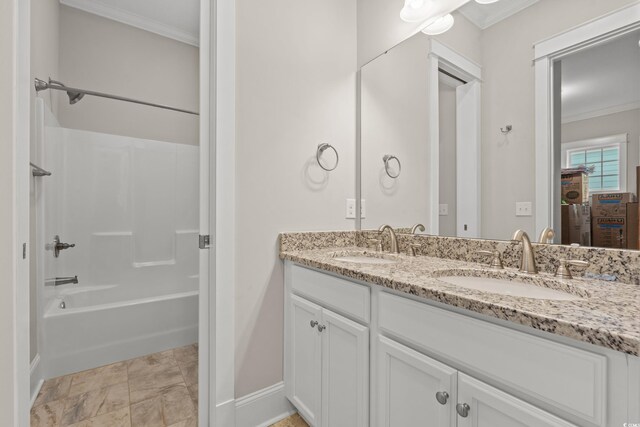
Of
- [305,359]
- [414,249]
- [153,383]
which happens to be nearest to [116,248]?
[153,383]

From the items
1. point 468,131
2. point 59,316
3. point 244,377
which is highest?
point 468,131

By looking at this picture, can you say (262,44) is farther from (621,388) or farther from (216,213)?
(621,388)

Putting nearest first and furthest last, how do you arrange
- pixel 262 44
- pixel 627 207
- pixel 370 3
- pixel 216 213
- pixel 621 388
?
pixel 621 388, pixel 627 207, pixel 216 213, pixel 262 44, pixel 370 3

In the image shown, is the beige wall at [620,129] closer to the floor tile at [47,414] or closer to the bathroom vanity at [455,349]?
the bathroom vanity at [455,349]

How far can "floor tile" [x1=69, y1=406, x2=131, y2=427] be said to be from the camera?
1436 millimetres

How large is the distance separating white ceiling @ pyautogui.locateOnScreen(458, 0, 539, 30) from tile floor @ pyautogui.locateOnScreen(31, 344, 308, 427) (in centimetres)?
207

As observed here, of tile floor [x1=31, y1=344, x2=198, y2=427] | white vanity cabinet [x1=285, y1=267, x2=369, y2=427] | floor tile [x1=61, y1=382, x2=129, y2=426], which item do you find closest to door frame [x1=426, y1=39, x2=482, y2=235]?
white vanity cabinet [x1=285, y1=267, x2=369, y2=427]

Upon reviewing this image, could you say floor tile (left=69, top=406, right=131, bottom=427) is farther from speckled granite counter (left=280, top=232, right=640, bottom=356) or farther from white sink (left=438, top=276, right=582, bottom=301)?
white sink (left=438, top=276, right=582, bottom=301)

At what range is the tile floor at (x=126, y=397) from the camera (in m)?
1.47

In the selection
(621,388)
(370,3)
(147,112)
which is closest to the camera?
(621,388)

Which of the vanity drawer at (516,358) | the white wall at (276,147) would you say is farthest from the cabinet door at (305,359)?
the vanity drawer at (516,358)

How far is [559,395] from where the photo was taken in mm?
578

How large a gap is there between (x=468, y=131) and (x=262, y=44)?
111cm

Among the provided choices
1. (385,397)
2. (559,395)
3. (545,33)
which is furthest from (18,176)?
(545,33)
